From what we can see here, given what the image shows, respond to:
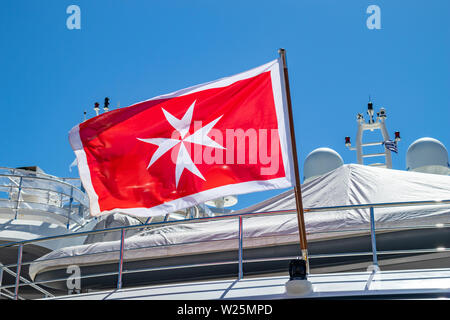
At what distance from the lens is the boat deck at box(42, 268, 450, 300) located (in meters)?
5.17

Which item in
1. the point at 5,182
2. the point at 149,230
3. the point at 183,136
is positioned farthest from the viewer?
the point at 5,182

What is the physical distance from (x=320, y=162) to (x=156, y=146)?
11298 millimetres

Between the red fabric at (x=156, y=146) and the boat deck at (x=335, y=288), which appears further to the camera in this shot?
the red fabric at (x=156, y=146)

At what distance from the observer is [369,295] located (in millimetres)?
5176

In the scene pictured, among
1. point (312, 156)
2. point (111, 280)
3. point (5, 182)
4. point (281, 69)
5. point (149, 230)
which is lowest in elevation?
point (111, 280)

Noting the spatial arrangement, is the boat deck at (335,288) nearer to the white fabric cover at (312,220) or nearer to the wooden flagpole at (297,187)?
the wooden flagpole at (297,187)

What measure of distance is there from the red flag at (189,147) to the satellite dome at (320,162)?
10934mm

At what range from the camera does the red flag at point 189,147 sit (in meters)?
6.40

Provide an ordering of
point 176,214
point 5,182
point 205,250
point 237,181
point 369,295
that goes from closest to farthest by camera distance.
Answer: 1. point 369,295
2. point 237,181
3. point 205,250
4. point 5,182
5. point 176,214

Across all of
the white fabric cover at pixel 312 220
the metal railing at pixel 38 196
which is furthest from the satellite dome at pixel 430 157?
the metal railing at pixel 38 196

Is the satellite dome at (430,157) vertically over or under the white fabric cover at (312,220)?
over
